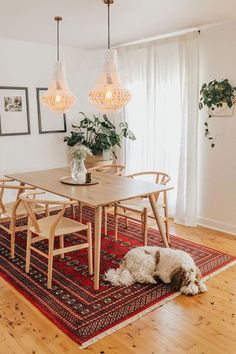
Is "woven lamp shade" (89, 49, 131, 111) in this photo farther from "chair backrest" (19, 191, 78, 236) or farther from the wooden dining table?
"chair backrest" (19, 191, 78, 236)

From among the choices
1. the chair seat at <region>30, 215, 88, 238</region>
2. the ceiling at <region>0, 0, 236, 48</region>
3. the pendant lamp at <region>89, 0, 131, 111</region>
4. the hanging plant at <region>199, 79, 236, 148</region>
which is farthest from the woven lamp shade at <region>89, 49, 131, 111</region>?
the hanging plant at <region>199, 79, 236, 148</region>

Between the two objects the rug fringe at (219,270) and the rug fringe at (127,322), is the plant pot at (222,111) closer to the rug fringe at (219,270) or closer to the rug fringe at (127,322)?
the rug fringe at (219,270)

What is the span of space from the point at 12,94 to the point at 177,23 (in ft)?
7.57

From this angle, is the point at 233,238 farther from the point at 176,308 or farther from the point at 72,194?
the point at 72,194

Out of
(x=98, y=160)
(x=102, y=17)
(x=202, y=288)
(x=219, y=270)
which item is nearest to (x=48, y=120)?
(x=98, y=160)

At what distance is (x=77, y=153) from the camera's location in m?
3.53

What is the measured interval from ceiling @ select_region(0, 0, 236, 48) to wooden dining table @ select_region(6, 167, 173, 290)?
1615 mm

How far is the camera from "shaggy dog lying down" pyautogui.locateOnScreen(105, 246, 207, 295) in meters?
2.86

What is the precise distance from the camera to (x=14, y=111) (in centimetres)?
479

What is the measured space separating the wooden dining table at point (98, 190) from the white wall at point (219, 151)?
1.07 metres

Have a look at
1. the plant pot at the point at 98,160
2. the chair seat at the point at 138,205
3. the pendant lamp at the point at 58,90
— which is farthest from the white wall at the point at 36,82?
the chair seat at the point at 138,205

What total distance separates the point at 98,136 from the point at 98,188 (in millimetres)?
2104

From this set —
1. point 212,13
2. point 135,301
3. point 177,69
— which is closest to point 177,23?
point 212,13

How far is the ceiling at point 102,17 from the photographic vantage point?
3.12m
